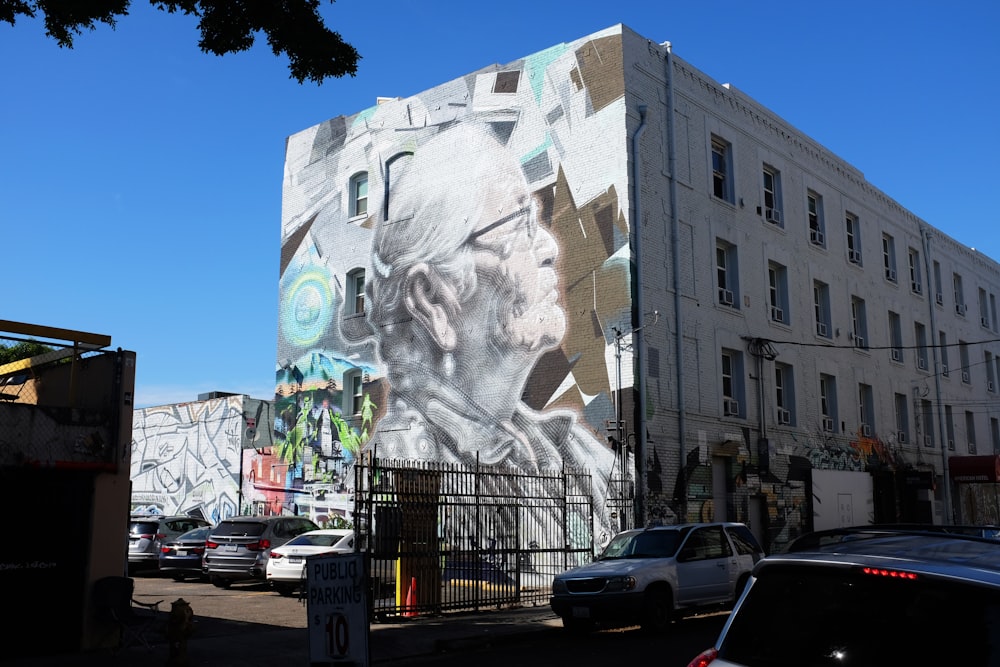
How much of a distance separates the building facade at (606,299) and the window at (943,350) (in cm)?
404

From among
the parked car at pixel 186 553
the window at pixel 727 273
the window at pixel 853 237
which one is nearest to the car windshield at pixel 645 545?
the window at pixel 727 273

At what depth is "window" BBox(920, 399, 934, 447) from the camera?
Result: 110ft

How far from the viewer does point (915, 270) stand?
117 feet

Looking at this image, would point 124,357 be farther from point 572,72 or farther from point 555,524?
point 572,72

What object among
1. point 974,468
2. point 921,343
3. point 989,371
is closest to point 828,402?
point 921,343

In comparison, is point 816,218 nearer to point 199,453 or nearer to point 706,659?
point 199,453

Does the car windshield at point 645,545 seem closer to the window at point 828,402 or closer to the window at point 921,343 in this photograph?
the window at point 828,402

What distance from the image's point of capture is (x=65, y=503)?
12.0 meters

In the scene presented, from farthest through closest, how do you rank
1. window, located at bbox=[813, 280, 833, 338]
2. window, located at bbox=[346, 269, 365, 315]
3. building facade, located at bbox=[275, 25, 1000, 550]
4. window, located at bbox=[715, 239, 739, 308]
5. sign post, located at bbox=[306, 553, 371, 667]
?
window, located at bbox=[813, 280, 833, 338]
window, located at bbox=[346, 269, 365, 315]
window, located at bbox=[715, 239, 739, 308]
building facade, located at bbox=[275, 25, 1000, 550]
sign post, located at bbox=[306, 553, 371, 667]

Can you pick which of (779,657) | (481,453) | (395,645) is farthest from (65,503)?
(481,453)

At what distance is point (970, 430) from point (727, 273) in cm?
1847

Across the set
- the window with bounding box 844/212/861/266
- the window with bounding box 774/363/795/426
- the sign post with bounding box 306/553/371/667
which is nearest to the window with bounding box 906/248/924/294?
the window with bounding box 844/212/861/266

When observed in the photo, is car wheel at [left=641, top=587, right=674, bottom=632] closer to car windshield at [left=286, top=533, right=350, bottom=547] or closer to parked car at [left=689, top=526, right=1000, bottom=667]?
car windshield at [left=286, top=533, right=350, bottom=547]

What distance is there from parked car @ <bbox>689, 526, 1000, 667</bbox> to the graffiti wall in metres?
27.9
